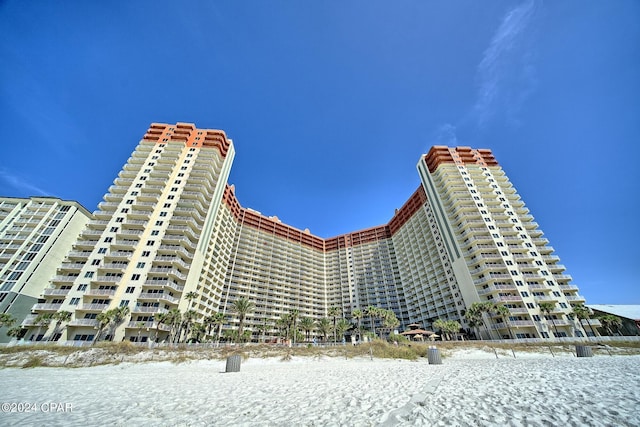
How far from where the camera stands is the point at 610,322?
5038 cm

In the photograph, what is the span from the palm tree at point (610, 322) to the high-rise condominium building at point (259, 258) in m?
5.42

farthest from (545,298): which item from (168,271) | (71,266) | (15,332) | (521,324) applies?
(15,332)

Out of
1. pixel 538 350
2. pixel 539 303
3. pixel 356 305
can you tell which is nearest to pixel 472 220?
pixel 539 303

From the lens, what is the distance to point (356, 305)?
318ft

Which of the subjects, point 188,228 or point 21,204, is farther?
point 21,204

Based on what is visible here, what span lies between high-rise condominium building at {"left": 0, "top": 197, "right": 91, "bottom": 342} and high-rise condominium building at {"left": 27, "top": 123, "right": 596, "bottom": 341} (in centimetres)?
842

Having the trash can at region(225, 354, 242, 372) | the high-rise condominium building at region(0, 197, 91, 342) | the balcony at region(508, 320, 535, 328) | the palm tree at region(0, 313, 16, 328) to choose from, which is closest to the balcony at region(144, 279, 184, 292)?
the high-rise condominium building at region(0, 197, 91, 342)

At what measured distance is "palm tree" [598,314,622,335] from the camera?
49969 millimetres

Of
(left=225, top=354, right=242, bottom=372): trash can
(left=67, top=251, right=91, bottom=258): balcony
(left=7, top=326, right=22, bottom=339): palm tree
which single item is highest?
(left=67, top=251, right=91, bottom=258): balcony

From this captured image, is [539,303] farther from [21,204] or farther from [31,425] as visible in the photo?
[21,204]

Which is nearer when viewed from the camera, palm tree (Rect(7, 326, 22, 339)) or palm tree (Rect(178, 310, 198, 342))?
palm tree (Rect(7, 326, 22, 339))

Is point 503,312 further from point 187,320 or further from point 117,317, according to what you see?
point 117,317

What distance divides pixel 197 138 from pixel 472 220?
265 feet

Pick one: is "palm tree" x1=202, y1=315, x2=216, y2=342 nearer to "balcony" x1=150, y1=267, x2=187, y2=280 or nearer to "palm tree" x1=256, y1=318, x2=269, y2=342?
"balcony" x1=150, y1=267, x2=187, y2=280
